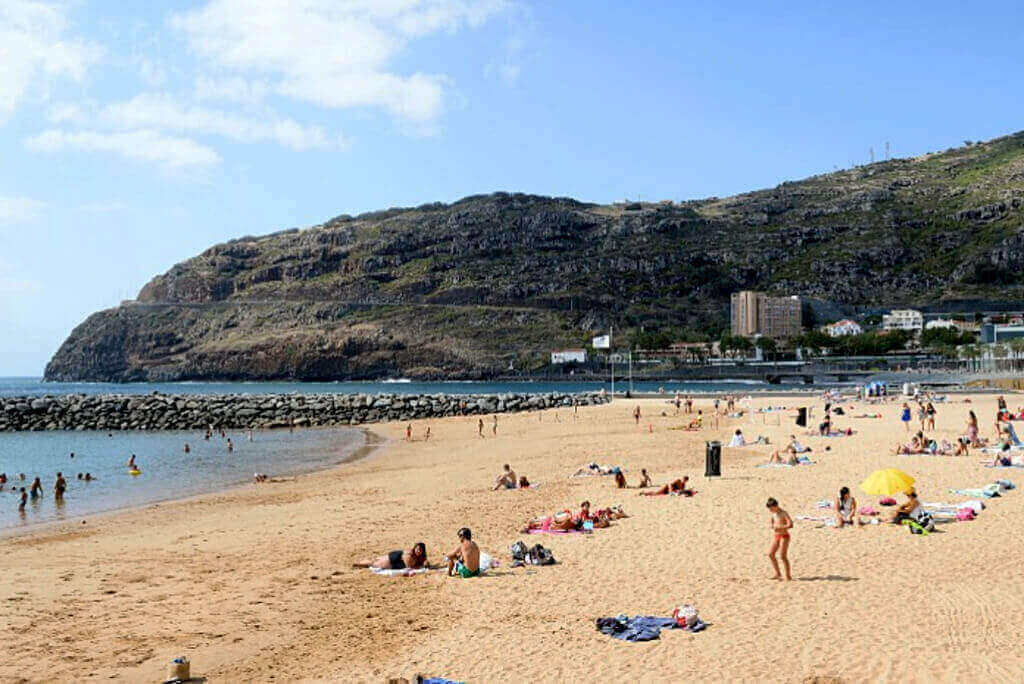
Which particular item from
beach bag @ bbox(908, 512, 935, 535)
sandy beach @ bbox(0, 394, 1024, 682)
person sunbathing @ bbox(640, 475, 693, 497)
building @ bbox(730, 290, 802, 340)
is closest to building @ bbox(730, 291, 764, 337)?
building @ bbox(730, 290, 802, 340)

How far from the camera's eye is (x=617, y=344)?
564 feet

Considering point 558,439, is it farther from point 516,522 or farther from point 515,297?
point 515,297

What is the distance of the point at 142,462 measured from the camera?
130 ft

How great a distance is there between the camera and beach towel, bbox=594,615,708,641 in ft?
33.0

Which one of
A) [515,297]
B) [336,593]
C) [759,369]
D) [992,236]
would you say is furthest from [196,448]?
[992,236]

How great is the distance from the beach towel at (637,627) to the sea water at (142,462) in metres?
18.4

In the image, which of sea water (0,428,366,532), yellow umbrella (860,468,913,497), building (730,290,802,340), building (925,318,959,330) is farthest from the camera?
building (730,290,802,340)

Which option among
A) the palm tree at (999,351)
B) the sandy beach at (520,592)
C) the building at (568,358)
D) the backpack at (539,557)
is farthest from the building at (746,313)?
the backpack at (539,557)

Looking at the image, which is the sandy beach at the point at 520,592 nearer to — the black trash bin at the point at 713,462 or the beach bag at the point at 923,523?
the beach bag at the point at 923,523

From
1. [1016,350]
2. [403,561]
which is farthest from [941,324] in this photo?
[403,561]

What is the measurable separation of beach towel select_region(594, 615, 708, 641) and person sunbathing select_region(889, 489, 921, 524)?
7.46 metres

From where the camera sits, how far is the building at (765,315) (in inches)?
7200

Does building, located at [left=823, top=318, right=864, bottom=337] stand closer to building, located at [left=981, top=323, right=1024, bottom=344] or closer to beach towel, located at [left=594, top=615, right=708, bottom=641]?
building, located at [left=981, top=323, right=1024, bottom=344]

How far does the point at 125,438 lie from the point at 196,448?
12.6 metres
